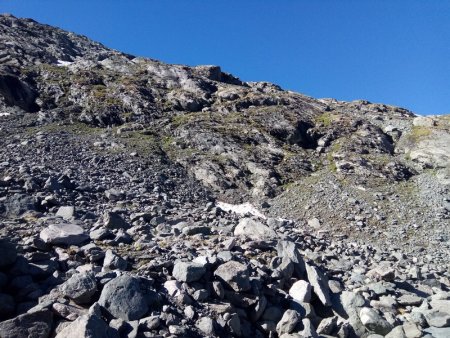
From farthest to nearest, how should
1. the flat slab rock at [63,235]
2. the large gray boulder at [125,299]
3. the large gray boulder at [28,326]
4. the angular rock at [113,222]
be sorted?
the angular rock at [113,222] → the flat slab rock at [63,235] → the large gray boulder at [125,299] → the large gray boulder at [28,326]

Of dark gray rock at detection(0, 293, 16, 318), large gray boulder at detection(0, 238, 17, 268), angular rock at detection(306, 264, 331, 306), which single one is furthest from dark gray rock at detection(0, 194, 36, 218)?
angular rock at detection(306, 264, 331, 306)

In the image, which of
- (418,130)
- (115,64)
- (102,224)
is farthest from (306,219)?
(115,64)

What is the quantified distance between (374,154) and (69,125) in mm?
35587

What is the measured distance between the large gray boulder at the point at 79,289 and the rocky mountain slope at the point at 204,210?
0.04 meters

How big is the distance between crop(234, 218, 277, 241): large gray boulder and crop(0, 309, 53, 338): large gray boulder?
934cm

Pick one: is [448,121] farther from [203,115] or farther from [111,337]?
[111,337]

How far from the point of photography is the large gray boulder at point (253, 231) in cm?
1636

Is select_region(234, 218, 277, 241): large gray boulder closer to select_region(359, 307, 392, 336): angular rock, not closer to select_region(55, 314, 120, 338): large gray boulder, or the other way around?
select_region(359, 307, 392, 336): angular rock

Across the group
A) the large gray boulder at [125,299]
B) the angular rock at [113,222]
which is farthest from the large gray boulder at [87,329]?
the angular rock at [113,222]

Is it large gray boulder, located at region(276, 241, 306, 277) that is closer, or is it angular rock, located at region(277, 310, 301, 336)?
angular rock, located at region(277, 310, 301, 336)

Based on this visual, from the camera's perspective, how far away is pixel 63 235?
11.9 meters

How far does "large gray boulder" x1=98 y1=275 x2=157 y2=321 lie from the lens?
8.84 meters

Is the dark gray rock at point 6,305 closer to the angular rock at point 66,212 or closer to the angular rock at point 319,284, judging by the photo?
the angular rock at point 66,212

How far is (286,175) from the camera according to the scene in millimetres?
39531
